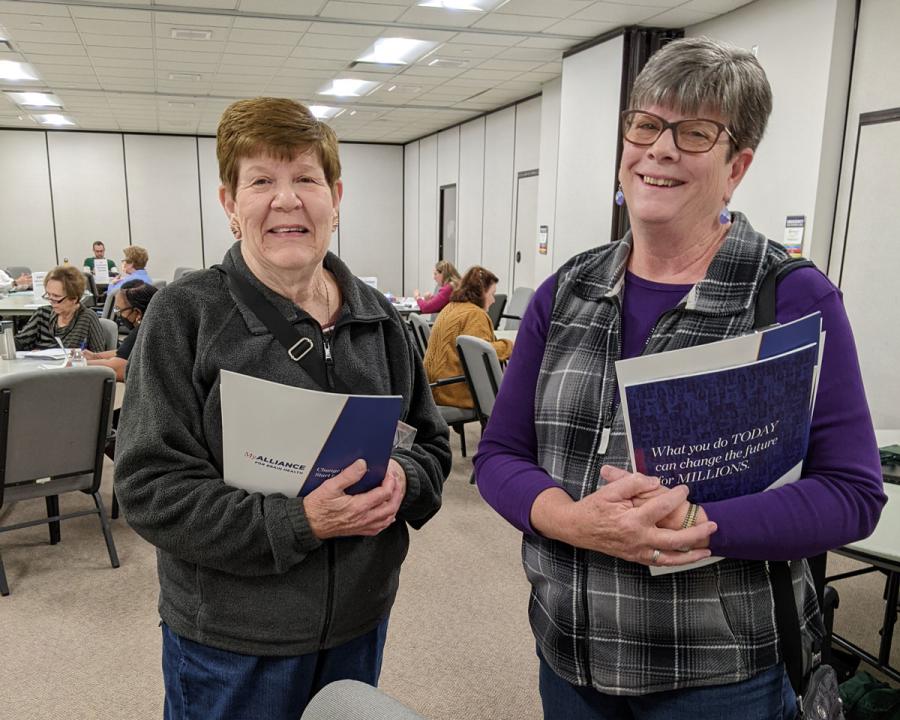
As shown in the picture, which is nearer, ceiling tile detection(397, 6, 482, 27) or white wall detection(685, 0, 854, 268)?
white wall detection(685, 0, 854, 268)

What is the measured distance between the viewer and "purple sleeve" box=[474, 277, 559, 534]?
1175mm

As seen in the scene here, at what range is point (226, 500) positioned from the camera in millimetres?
1153

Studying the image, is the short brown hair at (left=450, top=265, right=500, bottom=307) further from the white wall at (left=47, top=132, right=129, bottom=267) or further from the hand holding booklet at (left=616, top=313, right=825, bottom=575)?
the white wall at (left=47, top=132, right=129, bottom=267)

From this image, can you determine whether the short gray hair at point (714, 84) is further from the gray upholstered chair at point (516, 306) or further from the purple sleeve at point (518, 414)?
the gray upholstered chair at point (516, 306)

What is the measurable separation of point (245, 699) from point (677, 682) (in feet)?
2.39

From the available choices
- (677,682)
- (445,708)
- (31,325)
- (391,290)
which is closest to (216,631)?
(677,682)

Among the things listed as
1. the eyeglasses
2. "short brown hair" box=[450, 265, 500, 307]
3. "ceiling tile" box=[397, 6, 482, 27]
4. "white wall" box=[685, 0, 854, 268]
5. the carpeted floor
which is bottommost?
the carpeted floor

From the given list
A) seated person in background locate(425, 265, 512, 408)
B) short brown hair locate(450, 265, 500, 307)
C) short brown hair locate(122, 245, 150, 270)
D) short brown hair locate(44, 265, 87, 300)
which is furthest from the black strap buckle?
short brown hair locate(122, 245, 150, 270)

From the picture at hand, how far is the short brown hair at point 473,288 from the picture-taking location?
15.2 ft

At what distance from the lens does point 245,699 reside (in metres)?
1.23

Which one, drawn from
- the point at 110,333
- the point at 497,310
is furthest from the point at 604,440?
the point at 497,310

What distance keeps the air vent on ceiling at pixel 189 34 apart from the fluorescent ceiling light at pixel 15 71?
7.96 feet

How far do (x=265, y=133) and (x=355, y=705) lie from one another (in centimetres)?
90

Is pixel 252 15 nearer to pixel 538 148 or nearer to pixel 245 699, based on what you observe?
pixel 538 148
